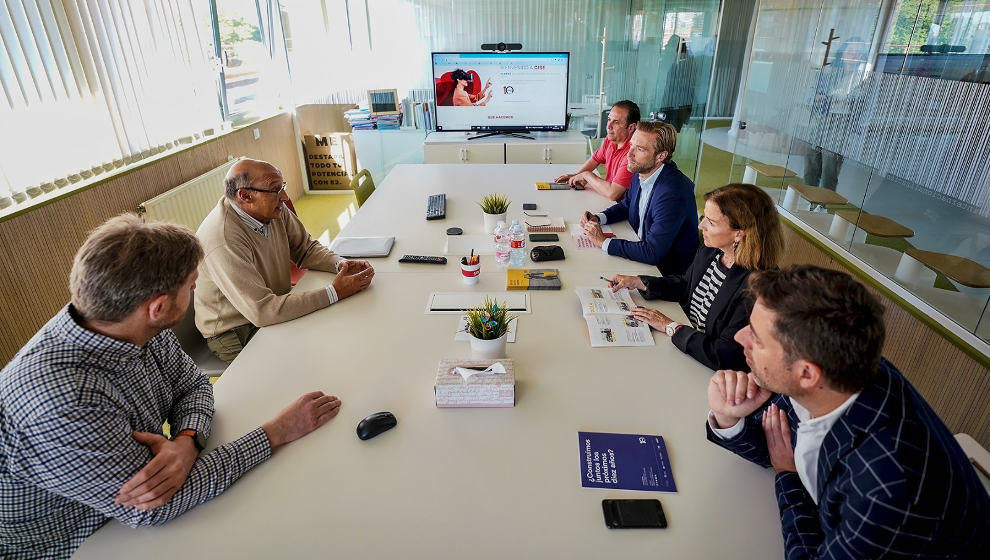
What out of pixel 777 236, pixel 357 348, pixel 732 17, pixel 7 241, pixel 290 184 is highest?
pixel 732 17

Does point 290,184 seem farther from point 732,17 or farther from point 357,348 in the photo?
point 732,17

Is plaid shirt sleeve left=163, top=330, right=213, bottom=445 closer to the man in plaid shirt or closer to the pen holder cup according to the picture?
the man in plaid shirt

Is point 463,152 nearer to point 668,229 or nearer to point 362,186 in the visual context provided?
point 362,186

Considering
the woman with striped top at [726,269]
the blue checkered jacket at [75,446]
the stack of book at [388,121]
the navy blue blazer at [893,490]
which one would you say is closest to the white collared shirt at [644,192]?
the woman with striped top at [726,269]

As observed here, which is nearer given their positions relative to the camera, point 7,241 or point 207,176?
point 7,241

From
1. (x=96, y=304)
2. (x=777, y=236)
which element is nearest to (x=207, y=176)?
(x=96, y=304)

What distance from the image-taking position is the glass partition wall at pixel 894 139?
2006 millimetres

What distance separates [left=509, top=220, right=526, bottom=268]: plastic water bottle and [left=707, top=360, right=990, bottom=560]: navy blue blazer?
1.49 metres

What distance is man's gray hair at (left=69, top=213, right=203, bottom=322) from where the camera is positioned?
3.67ft

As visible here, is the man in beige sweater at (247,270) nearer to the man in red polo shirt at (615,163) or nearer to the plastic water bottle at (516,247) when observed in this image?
the plastic water bottle at (516,247)

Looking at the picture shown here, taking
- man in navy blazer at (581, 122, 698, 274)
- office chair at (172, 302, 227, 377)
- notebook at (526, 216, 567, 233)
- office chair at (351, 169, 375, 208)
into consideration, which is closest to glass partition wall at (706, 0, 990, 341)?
man in navy blazer at (581, 122, 698, 274)

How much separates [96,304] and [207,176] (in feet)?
10.1

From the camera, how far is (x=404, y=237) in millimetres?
2691

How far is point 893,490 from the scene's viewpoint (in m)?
0.88
